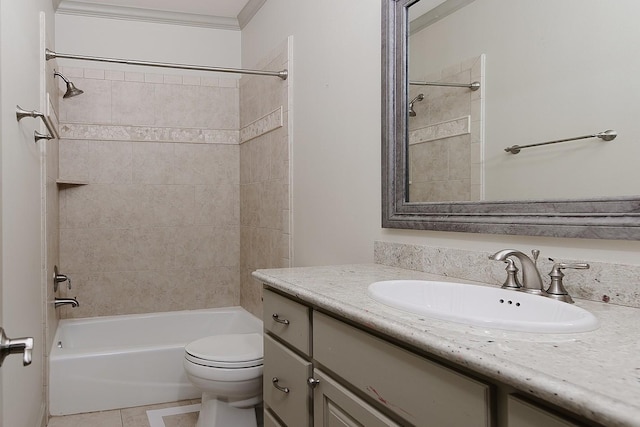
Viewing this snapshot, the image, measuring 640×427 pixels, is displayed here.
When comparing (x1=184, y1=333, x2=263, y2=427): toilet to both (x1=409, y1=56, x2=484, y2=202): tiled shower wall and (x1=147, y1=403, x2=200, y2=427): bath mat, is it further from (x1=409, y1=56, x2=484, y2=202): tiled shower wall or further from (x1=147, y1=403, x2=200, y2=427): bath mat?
(x1=409, y1=56, x2=484, y2=202): tiled shower wall

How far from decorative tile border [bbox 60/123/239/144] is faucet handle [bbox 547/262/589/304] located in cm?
298

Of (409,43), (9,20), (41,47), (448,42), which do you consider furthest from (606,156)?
(41,47)

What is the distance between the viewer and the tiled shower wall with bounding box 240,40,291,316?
2.97 metres

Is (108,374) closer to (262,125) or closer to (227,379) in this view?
(227,379)

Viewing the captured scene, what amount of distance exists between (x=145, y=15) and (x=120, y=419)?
265 centimetres

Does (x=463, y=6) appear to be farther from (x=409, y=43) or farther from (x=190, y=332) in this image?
(x=190, y=332)

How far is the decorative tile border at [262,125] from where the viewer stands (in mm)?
3035

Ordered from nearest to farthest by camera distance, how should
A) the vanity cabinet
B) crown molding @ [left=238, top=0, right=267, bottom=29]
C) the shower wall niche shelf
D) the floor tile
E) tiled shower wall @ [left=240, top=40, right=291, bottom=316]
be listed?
the vanity cabinet < the floor tile < tiled shower wall @ [left=240, top=40, right=291, bottom=316] < the shower wall niche shelf < crown molding @ [left=238, top=0, right=267, bottom=29]

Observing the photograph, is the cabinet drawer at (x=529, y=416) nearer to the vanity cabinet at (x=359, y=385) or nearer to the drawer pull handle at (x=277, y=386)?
the vanity cabinet at (x=359, y=385)

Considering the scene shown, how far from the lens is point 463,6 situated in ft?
5.41

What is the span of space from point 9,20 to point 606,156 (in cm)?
180

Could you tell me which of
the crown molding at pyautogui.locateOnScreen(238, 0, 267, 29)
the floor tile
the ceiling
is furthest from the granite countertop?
the ceiling

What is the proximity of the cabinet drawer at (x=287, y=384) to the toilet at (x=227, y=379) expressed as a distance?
15.5 inches

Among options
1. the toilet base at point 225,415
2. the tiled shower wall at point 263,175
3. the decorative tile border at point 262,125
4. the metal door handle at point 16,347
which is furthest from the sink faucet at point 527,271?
the decorative tile border at point 262,125
